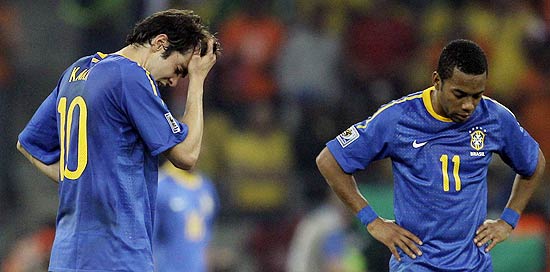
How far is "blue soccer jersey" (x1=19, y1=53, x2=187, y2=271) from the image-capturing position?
15.1ft

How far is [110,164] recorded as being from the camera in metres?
4.60

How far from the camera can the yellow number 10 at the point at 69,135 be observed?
4629mm

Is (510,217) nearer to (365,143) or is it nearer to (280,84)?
(365,143)

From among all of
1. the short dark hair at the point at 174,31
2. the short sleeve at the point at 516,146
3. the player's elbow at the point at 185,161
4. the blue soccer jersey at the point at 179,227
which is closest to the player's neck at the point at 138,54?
the short dark hair at the point at 174,31

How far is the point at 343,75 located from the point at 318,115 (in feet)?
1.93

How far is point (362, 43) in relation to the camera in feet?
36.9

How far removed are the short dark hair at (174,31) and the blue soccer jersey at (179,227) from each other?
428 cm

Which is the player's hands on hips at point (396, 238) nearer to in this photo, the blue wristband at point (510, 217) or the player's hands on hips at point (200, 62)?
the blue wristband at point (510, 217)

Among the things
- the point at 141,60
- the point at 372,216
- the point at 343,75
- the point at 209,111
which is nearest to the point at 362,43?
the point at 343,75

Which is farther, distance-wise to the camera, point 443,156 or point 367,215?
point 367,215

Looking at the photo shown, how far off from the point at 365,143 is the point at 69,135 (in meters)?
1.66

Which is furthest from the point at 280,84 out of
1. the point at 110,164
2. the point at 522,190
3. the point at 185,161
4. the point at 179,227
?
the point at 110,164

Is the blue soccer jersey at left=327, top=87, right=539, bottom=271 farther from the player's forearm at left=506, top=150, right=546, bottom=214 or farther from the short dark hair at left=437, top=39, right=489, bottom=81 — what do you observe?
the player's forearm at left=506, top=150, right=546, bottom=214

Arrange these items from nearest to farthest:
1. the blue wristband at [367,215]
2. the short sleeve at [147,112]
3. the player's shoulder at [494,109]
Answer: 1. the short sleeve at [147,112]
2. the player's shoulder at [494,109]
3. the blue wristband at [367,215]
